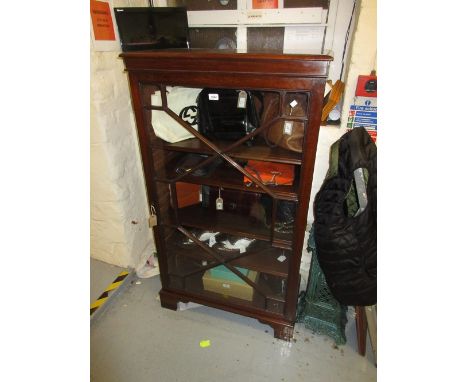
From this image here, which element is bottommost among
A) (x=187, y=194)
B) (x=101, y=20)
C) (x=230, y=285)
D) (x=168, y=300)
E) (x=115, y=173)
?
(x=168, y=300)

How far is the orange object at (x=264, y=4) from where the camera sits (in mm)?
1415

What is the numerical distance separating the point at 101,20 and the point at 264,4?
87 centimetres

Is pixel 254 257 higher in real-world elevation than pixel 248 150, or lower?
lower

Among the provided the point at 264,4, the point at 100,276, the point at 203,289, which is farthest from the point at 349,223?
the point at 100,276

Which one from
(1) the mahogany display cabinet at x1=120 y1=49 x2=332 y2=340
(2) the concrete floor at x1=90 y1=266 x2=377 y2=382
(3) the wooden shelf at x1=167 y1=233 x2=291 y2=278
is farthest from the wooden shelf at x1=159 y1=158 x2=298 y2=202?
(2) the concrete floor at x1=90 y1=266 x2=377 y2=382

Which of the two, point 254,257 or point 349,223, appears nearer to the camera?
point 349,223

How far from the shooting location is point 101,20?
53.8 inches

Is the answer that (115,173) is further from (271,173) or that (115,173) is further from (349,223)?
(349,223)

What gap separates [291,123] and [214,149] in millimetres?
373

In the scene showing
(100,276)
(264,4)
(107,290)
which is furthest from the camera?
(100,276)

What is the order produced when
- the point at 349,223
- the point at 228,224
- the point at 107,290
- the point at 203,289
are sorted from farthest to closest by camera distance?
the point at 107,290
the point at 203,289
the point at 228,224
the point at 349,223
